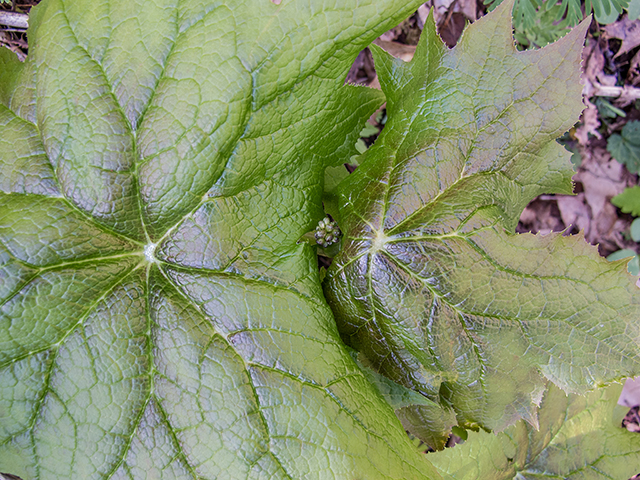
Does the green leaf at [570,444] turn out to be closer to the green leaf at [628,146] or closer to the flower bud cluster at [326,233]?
the flower bud cluster at [326,233]

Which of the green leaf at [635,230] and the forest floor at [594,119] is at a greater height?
the forest floor at [594,119]

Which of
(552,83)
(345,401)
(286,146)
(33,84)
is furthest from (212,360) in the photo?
(552,83)

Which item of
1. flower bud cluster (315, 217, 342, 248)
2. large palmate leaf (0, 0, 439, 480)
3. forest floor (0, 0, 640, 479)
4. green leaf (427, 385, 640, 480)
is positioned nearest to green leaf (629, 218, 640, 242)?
forest floor (0, 0, 640, 479)

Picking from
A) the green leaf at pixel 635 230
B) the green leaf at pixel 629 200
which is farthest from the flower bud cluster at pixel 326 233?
the green leaf at pixel 635 230

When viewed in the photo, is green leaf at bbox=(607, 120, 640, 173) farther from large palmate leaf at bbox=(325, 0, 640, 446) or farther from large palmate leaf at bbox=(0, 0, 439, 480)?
large palmate leaf at bbox=(0, 0, 439, 480)

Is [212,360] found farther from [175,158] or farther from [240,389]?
[175,158]

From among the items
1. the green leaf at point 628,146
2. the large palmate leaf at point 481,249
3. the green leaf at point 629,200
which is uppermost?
the large palmate leaf at point 481,249

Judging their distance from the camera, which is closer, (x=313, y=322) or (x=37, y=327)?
(x=37, y=327)

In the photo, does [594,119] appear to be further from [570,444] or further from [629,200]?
[570,444]

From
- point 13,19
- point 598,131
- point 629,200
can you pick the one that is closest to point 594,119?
point 598,131
